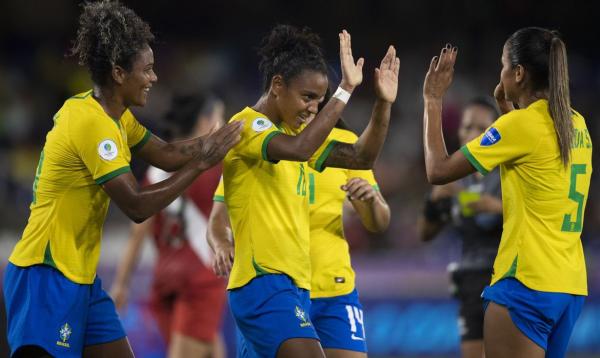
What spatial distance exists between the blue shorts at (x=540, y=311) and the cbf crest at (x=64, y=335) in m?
2.05

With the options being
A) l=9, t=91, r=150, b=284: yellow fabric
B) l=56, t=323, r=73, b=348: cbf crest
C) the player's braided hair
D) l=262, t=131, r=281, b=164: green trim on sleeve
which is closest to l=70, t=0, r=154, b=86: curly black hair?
l=9, t=91, r=150, b=284: yellow fabric

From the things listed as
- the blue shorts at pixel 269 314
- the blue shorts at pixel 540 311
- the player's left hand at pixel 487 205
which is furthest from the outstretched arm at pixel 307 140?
the player's left hand at pixel 487 205

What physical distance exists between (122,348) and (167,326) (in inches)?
122

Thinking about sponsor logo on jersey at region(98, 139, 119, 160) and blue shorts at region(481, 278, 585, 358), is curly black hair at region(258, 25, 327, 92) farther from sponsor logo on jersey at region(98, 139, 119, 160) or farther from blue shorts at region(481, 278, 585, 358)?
blue shorts at region(481, 278, 585, 358)

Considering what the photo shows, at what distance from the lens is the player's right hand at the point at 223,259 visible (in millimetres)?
5051

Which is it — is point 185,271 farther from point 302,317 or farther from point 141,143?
point 302,317

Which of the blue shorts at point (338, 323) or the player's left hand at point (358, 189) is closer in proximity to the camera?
the player's left hand at point (358, 189)

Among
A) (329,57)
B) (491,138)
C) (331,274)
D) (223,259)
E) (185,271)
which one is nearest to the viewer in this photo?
(491,138)

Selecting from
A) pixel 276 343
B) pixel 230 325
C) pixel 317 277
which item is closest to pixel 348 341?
pixel 317 277

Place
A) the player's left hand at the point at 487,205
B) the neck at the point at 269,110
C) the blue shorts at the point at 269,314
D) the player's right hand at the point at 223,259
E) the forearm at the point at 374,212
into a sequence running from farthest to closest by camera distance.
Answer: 1. the player's left hand at the point at 487,205
2. the forearm at the point at 374,212
3. the player's right hand at the point at 223,259
4. the neck at the point at 269,110
5. the blue shorts at the point at 269,314

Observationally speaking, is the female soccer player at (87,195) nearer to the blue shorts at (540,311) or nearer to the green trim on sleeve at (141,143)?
the green trim on sleeve at (141,143)

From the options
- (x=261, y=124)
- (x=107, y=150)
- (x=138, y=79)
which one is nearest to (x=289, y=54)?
(x=261, y=124)

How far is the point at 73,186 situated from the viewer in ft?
15.2

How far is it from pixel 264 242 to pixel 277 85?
0.81m
